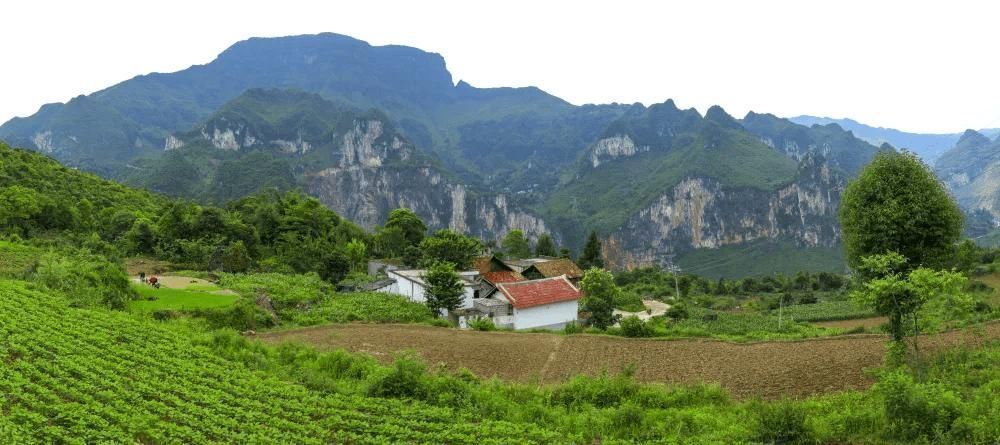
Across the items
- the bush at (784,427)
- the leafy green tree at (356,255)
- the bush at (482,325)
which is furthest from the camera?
the leafy green tree at (356,255)

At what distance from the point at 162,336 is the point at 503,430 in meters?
10.5

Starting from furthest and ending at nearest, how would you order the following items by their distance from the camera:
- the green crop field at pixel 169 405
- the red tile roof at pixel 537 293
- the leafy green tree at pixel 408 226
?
1. the leafy green tree at pixel 408 226
2. the red tile roof at pixel 537 293
3. the green crop field at pixel 169 405

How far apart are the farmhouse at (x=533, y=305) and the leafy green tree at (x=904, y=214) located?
14832 mm

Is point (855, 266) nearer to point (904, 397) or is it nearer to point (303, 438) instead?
point (904, 397)

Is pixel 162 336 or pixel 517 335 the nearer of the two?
pixel 162 336

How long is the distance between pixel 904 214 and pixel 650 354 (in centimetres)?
899

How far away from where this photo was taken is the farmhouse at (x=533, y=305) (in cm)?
2973

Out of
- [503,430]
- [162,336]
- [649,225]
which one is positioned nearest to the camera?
[503,430]

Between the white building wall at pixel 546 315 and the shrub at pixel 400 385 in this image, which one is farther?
the white building wall at pixel 546 315

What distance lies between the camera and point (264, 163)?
118125 mm

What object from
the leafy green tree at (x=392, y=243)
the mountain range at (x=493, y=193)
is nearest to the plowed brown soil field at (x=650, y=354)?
the leafy green tree at (x=392, y=243)

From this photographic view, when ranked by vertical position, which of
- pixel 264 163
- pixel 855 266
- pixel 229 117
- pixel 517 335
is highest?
pixel 229 117

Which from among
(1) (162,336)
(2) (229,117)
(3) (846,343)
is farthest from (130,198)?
(2) (229,117)

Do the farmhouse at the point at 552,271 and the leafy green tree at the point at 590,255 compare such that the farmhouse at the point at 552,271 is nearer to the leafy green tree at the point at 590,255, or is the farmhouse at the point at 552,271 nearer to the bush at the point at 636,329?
the leafy green tree at the point at 590,255
